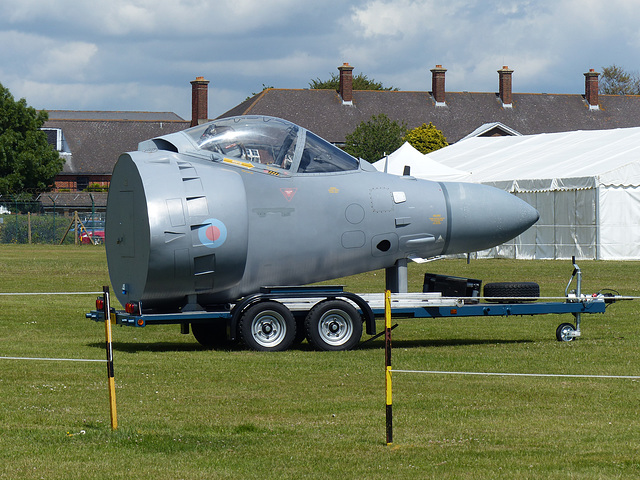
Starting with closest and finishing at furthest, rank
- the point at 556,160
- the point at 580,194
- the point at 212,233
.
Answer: the point at 212,233 → the point at 580,194 → the point at 556,160

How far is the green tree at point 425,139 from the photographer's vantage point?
77.2m

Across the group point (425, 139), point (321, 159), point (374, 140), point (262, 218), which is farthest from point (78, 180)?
point (262, 218)

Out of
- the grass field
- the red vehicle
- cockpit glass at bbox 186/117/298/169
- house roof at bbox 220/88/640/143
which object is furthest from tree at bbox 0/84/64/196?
cockpit glass at bbox 186/117/298/169

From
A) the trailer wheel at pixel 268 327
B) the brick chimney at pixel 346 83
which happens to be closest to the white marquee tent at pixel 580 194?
the trailer wheel at pixel 268 327

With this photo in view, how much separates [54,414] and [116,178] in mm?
5576

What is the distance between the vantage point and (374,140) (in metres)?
76.8

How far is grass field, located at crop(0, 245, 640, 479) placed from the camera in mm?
7797

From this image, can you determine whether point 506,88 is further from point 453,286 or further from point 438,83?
point 453,286

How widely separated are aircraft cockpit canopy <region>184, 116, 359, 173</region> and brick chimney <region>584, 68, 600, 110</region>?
277 feet

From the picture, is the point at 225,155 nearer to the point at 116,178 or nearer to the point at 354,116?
the point at 116,178

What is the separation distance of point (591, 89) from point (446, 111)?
15395 mm

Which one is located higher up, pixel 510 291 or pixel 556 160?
pixel 556 160

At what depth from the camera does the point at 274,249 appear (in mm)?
14859

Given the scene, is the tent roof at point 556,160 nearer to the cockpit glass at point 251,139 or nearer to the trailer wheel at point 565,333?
the trailer wheel at point 565,333
